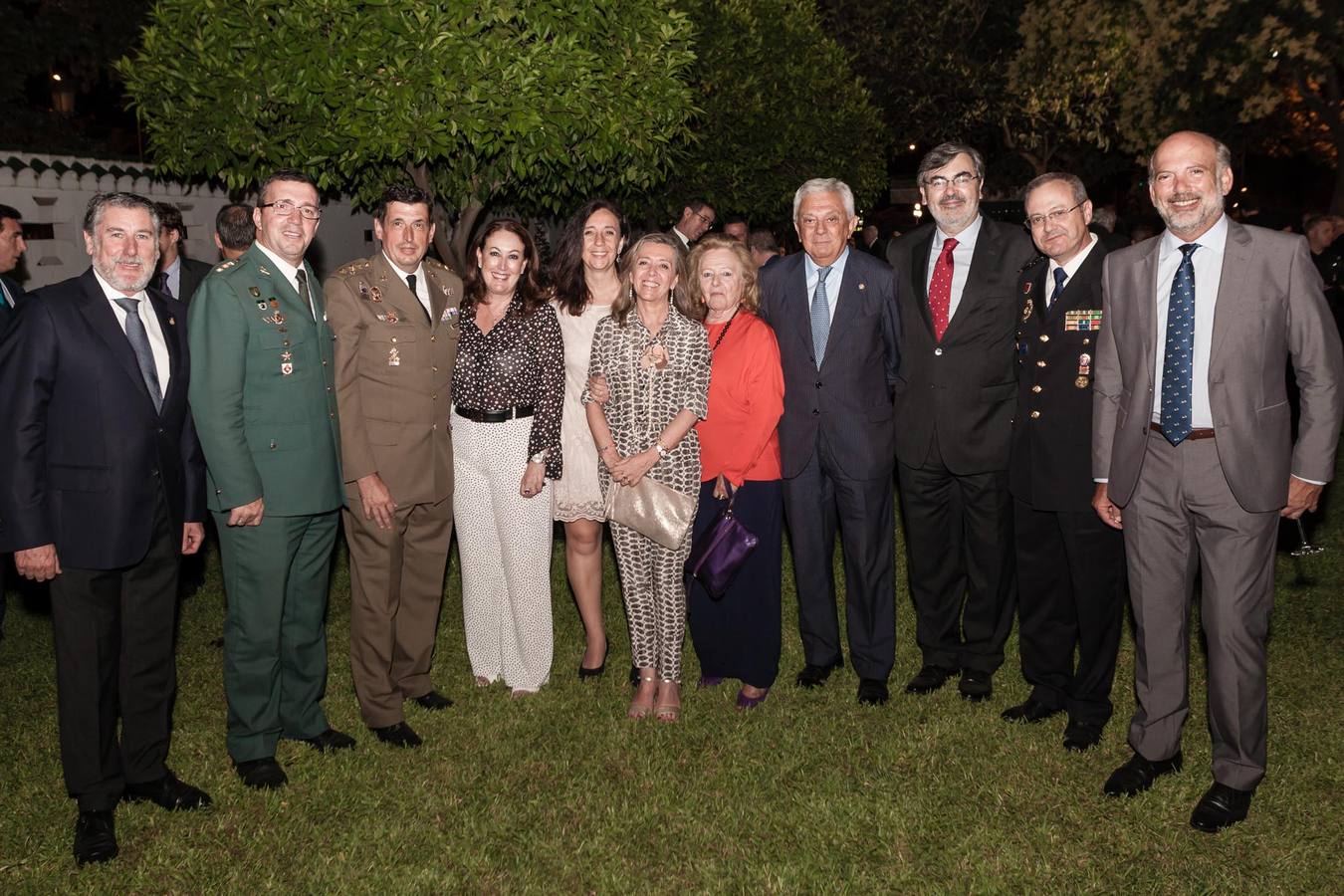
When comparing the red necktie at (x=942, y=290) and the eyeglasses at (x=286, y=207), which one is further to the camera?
the red necktie at (x=942, y=290)

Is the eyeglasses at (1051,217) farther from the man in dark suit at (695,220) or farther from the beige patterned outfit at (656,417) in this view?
the man in dark suit at (695,220)

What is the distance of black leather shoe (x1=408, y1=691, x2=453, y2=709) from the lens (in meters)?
5.22

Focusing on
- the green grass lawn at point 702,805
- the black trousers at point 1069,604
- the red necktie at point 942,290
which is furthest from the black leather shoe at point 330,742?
the red necktie at point 942,290

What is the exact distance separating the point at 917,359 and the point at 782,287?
730mm

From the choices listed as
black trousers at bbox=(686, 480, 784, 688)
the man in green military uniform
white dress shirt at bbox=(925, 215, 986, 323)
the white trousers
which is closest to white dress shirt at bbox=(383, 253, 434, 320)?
the man in green military uniform

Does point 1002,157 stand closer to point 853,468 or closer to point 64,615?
point 853,468

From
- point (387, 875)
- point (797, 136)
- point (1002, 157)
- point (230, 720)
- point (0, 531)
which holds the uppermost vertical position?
point (1002, 157)

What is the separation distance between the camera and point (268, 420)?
165 inches

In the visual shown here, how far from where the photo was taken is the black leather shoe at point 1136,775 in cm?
421

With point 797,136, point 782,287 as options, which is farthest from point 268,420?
point 797,136

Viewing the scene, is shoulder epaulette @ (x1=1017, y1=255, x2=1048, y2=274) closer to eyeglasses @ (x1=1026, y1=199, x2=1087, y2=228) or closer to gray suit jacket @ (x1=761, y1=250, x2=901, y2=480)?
eyeglasses @ (x1=1026, y1=199, x2=1087, y2=228)

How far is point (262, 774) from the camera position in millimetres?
4398

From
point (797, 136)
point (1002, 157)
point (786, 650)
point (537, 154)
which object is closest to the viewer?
point (786, 650)

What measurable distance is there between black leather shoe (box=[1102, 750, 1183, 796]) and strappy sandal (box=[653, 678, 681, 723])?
1875mm
